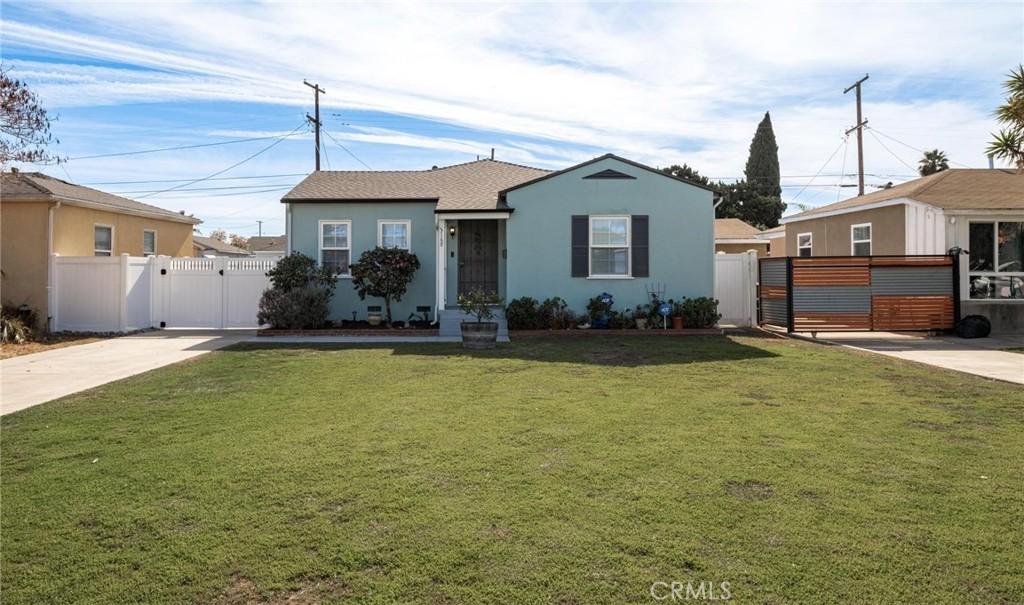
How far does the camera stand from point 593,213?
14883 millimetres

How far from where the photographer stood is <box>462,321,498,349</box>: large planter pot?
12.0m

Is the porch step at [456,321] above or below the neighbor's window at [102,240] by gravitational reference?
below

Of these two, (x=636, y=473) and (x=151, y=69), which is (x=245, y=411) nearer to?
(x=636, y=473)

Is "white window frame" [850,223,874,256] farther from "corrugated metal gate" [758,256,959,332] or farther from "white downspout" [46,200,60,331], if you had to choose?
"white downspout" [46,200,60,331]

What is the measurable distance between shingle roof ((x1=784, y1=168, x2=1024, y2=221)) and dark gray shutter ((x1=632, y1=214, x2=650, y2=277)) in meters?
6.85

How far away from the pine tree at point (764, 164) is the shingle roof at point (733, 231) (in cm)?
1486

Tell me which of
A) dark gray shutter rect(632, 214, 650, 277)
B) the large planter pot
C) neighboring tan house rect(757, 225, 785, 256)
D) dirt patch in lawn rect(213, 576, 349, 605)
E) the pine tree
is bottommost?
dirt patch in lawn rect(213, 576, 349, 605)

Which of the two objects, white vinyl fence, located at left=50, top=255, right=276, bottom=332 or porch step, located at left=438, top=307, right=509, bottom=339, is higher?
white vinyl fence, located at left=50, top=255, right=276, bottom=332

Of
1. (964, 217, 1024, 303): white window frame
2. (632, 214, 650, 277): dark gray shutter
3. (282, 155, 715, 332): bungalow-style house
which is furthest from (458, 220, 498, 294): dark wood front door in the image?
(964, 217, 1024, 303): white window frame

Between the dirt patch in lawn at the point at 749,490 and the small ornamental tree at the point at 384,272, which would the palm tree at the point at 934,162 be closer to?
the small ornamental tree at the point at 384,272

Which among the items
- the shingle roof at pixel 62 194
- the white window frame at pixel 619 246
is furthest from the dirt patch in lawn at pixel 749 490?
the shingle roof at pixel 62 194

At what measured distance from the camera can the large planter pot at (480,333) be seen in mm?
12016

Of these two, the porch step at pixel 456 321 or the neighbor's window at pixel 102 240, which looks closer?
the porch step at pixel 456 321

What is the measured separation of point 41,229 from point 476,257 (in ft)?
35.4
